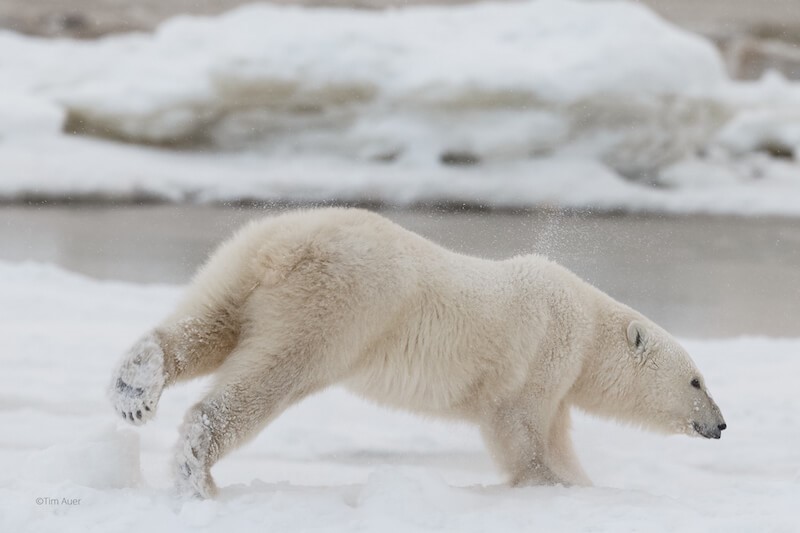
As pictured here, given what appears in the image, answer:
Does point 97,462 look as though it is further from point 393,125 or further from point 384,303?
point 393,125

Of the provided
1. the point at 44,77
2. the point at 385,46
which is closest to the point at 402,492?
the point at 385,46

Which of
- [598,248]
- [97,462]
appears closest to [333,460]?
[97,462]

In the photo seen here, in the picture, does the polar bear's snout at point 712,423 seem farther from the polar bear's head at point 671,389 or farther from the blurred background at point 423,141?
the blurred background at point 423,141

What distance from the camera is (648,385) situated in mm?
3375

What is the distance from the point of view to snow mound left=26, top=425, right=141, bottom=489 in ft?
8.41

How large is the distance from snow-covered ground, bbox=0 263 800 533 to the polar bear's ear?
566 mm

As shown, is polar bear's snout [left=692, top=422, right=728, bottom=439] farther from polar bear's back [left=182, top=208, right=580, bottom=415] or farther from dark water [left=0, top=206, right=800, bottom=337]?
dark water [left=0, top=206, right=800, bottom=337]

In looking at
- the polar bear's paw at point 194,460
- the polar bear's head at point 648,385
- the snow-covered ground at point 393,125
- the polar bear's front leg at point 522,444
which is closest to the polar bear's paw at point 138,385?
the polar bear's paw at point 194,460

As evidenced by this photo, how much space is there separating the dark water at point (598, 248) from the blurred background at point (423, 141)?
0.25ft

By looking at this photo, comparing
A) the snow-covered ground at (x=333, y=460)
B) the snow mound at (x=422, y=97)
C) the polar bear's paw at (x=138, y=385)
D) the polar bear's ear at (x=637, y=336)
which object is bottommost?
the snow mound at (x=422, y=97)

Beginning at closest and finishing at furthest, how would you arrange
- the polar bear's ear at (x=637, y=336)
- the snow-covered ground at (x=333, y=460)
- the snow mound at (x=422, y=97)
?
the snow-covered ground at (x=333, y=460), the polar bear's ear at (x=637, y=336), the snow mound at (x=422, y=97)

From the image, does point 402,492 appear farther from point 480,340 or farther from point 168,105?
point 168,105

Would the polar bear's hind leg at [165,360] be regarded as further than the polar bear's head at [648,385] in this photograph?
No

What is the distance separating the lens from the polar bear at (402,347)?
2562mm
